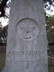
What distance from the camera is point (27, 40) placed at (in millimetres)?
7031

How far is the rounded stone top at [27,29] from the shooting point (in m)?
7.07

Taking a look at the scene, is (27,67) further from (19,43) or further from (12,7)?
(12,7)

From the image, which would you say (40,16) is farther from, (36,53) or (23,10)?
(36,53)

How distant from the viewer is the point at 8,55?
7109 mm

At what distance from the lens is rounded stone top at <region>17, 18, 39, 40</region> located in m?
7.07

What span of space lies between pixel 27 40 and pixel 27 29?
335 millimetres

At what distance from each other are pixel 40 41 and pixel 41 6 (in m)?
1.05

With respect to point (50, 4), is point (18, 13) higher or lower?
lower

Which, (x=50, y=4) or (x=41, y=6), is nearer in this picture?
(x=41, y=6)

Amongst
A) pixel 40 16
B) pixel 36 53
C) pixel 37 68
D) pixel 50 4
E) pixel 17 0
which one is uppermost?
pixel 50 4

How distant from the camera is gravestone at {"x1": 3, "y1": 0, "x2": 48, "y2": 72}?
702 centimetres

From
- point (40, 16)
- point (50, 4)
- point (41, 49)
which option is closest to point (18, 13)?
point (40, 16)

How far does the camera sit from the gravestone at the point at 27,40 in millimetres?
7016

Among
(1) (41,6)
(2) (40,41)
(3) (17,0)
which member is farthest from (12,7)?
(2) (40,41)
